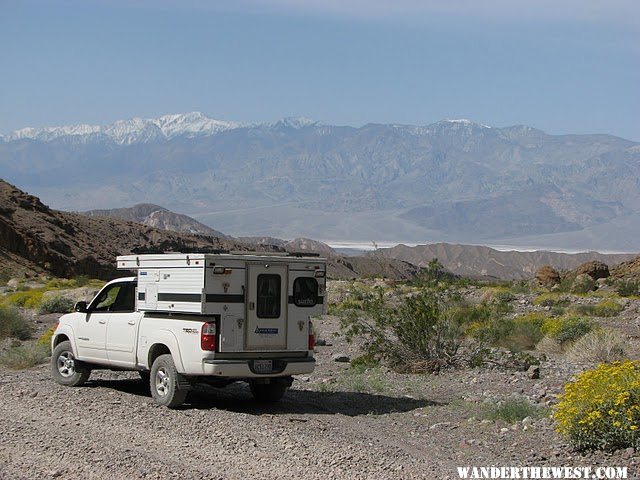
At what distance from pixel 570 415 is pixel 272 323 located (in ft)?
14.9

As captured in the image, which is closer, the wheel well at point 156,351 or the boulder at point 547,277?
the wheel well at point 156,351

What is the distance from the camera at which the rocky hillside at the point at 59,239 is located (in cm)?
6481

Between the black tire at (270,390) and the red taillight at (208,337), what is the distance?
1.42 m

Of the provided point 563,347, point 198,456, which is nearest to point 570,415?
point 198,456

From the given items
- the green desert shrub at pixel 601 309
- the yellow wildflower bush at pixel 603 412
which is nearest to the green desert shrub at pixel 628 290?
the green desert shrub at pixel 601 309

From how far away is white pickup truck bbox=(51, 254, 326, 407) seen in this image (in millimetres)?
12688

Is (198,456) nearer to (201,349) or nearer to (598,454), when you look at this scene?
(201,349)

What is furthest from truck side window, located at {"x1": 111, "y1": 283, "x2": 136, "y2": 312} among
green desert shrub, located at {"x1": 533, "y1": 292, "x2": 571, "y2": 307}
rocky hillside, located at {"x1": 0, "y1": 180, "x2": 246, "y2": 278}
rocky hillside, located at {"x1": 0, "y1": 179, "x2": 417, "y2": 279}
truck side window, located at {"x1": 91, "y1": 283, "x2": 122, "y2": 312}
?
rocky hillside, located at {"x1": 0, "y1": 180, "x2": 246, "y2": 278}

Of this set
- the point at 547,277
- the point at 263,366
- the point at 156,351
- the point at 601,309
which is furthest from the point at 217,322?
the point at 547,277

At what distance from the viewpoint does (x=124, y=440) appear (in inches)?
424

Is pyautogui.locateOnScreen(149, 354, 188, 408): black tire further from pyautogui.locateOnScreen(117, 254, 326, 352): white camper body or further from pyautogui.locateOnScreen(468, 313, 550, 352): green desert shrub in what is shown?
pyautogui.locateOnScreen(468, 313, 550, 352): green desert shrub

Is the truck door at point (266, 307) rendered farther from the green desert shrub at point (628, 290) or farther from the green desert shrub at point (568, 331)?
the green desert shrub at point (628, 290)

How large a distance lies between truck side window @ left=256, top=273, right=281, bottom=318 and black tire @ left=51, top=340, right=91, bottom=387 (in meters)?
3.70

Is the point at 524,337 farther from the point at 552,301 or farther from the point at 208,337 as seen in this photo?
the point at 552,301
